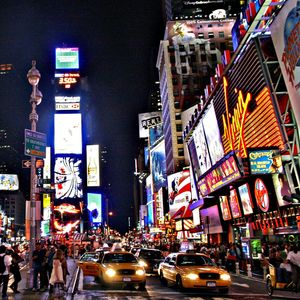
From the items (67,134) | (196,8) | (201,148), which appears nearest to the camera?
(201,148)

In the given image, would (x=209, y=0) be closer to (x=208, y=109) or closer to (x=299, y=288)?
(x=208, y=109)

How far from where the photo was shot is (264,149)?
26453 mm

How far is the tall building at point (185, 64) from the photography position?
371 feet

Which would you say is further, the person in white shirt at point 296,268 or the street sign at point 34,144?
the street sign at point 34,144

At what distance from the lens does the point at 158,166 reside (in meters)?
132

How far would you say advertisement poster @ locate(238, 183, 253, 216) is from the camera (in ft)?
105

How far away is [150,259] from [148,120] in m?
131

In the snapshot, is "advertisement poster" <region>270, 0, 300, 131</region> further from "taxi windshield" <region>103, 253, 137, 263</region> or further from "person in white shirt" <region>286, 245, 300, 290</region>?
"taxi windshield" <region>103, 253, 137, 263</region>

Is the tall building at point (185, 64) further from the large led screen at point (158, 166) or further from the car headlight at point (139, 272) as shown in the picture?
the car headlight at point (139, 272)

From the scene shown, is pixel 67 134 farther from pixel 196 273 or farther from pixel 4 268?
pixel 196 273

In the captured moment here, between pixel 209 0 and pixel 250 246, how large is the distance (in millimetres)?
121232

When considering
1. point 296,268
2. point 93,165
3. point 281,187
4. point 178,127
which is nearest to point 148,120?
point 93,165

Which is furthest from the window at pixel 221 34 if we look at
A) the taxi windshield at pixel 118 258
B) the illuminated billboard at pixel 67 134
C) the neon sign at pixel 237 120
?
the taxi windshield at pixel 118 258

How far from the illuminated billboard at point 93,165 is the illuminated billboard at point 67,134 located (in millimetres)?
8295
